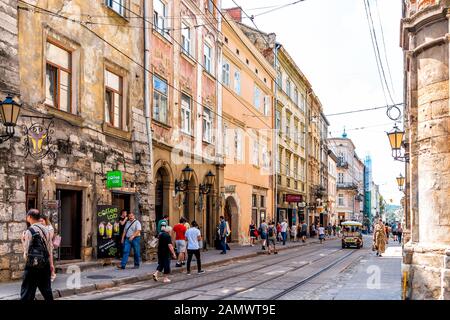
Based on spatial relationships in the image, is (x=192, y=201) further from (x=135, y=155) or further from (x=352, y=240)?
(x=352, y=240)

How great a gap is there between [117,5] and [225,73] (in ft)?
41.4

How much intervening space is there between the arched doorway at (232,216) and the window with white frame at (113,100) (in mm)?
14358

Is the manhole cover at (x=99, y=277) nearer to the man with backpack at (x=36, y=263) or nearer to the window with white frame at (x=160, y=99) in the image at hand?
the man with backpack at (x=36, y=263)

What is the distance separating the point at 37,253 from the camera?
873 cm

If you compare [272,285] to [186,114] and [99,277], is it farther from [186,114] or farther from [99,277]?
[186,114]

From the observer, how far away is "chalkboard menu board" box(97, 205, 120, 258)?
17.6 metres

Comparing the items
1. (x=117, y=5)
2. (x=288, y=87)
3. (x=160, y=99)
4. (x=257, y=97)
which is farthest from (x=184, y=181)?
(x=288, y=87)

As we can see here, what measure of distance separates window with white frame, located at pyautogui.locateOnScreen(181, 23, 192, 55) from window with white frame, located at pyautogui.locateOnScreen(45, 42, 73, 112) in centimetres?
909

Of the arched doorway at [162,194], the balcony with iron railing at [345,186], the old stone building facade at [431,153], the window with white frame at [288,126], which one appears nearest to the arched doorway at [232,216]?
the arched doorway at [162,194]

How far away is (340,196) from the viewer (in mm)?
95125

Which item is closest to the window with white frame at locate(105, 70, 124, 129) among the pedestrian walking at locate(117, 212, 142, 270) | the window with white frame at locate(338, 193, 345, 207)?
the pedestrian walking at locate(117, 212, 142, 270)

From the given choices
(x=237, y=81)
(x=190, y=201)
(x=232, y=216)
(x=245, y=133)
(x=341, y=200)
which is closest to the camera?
(x=190, y=201)
